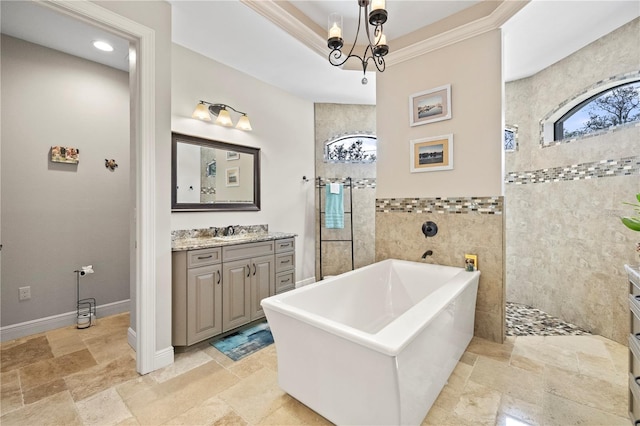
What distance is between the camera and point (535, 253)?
309 cm

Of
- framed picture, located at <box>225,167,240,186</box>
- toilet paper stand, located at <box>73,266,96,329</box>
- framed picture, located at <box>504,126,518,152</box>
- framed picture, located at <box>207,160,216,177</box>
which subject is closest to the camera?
toilet paper stand, located at <box>73,266,96,329</box>

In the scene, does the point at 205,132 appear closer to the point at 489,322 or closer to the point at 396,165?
the point at 396,165

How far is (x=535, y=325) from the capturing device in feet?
8.87

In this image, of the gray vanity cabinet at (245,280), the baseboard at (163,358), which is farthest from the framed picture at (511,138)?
the baseboard at (163,358)

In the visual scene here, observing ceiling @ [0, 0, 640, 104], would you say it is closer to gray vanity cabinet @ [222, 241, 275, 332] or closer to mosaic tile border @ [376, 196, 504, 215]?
A: mosaic tile border @ [376, 196, 504, 215]

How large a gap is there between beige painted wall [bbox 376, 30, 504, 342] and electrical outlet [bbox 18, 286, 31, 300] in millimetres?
3334

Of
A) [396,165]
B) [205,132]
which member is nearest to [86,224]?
[205,132]

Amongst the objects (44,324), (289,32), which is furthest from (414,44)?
(44,324)

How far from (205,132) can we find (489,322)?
3.22 meters

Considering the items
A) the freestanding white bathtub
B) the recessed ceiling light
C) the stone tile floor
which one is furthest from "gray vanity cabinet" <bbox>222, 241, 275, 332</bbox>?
the recessed ceiling light

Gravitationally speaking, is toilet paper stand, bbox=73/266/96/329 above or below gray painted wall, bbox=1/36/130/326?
below

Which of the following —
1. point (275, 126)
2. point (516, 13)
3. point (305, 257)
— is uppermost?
point (516, 13)

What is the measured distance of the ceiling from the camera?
216 cm

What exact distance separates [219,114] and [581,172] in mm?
3575
